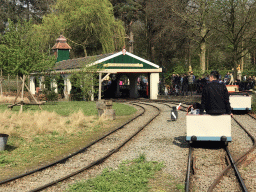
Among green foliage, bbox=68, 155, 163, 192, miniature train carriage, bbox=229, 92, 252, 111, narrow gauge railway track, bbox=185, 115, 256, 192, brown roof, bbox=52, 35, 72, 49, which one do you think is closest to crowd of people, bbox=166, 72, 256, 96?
miniature train carriage, bbox=229, 92, 252, 111

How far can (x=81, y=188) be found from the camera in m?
6.41

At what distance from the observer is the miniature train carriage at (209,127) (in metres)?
9.35

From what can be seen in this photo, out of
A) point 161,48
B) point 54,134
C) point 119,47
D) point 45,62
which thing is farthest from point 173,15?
point 54,134

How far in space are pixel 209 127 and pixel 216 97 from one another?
84 cm

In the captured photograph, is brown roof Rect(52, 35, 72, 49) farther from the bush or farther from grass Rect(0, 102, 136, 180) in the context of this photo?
grass Rect(0, 102, 136, 180)

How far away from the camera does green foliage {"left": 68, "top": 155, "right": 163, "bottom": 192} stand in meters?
6.43

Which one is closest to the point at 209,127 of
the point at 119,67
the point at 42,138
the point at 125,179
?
the point at 125,179

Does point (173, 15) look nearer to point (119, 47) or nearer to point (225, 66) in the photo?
point (119, 47)

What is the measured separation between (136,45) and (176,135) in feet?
177

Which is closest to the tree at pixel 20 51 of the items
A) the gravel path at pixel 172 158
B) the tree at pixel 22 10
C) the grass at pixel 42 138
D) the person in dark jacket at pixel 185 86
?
the grass at pixel 42 138

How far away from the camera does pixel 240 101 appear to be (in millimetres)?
17812

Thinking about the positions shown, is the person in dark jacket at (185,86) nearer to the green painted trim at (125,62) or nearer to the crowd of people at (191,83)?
the crowd of people at (191,83)

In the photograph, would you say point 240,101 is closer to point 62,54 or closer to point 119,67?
point 119,67

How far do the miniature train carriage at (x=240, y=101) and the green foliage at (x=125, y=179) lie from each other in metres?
10.6
